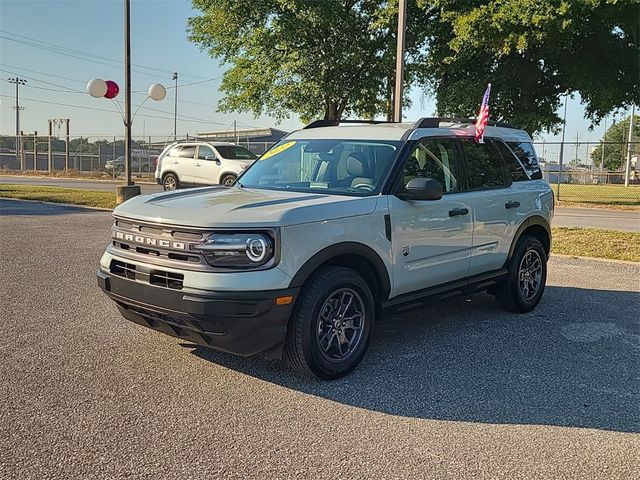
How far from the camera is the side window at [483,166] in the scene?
5.58 metres

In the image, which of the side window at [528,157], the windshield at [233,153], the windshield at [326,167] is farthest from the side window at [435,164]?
the windshield at [233,153]

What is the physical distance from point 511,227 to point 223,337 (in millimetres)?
3351

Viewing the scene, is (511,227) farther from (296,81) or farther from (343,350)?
(296,81)

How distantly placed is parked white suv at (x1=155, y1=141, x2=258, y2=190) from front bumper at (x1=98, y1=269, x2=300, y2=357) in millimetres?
14876

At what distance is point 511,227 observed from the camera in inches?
234

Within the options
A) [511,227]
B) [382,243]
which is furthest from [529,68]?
[382,243]

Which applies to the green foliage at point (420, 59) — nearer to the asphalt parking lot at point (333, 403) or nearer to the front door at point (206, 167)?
the front door at point (206, 167)

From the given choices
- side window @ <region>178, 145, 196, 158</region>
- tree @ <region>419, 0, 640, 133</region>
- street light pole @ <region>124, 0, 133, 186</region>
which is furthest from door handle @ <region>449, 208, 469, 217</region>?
side window @ <region>178, 145, 196, 158</region>

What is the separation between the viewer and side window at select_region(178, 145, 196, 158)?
65.6 feet

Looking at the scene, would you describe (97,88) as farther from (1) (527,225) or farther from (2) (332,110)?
(1) (527,225)

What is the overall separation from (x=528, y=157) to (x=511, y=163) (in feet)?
1.50

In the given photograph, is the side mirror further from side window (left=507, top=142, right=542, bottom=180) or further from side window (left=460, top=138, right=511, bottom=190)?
side window (left=507, top=142, right=542, bottom=180)

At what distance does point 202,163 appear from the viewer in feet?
64.2

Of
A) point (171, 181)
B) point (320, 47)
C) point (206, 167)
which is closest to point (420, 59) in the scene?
point (320, 47)
